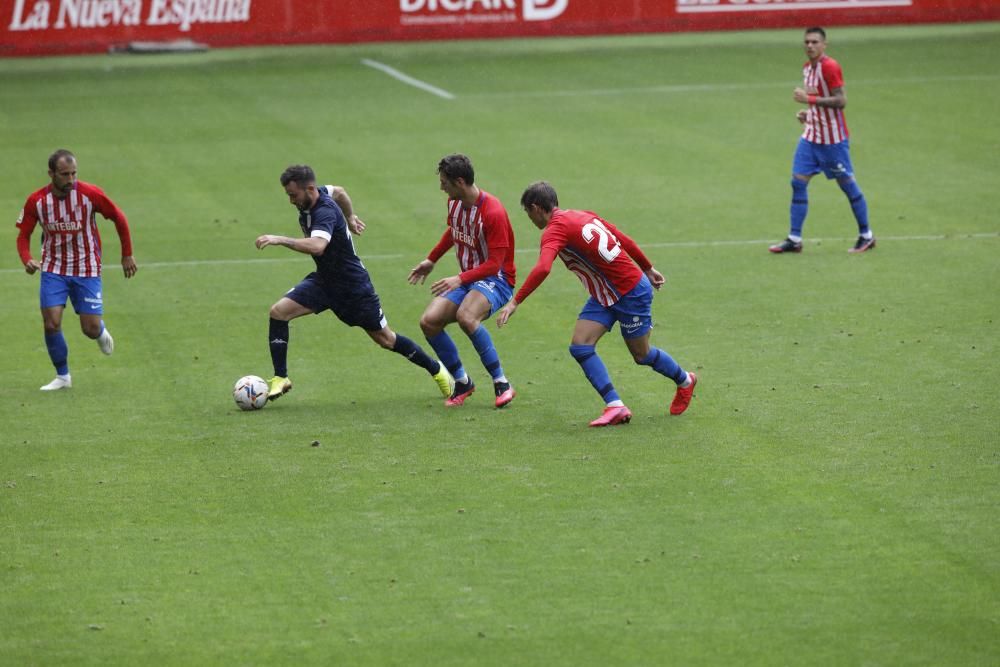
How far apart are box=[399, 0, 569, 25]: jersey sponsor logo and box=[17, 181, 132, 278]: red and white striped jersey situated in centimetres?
2339

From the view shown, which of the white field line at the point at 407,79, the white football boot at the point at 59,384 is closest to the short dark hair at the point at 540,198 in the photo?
the white football boot at the point at 59,384

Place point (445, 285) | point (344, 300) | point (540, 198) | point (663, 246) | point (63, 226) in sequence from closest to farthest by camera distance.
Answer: point (540, 198)
point (445, 285)
point (344, 300)
point (63, 226)
point (663, 246)

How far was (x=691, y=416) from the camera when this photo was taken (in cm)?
1145

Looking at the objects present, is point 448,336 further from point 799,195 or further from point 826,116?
point 826,116

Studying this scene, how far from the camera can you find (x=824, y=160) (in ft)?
57.4

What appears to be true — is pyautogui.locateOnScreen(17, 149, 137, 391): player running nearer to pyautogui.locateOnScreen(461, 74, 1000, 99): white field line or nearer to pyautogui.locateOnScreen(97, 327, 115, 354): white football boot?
pyautogui.locateOnScreen(97, 327, 115, 354): white football boot

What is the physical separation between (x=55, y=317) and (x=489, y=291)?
12.1ft

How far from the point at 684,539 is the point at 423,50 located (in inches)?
1084

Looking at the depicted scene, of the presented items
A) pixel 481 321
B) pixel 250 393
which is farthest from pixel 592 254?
pixel 250 393

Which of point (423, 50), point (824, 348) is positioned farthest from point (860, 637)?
point (423, 50)

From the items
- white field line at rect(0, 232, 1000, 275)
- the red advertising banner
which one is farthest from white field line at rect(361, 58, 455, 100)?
white field line at rect(0, 232, 1000, 275)

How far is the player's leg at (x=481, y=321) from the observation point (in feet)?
39.0

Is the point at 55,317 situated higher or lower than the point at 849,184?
lower

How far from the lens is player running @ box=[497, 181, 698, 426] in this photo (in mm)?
10961
